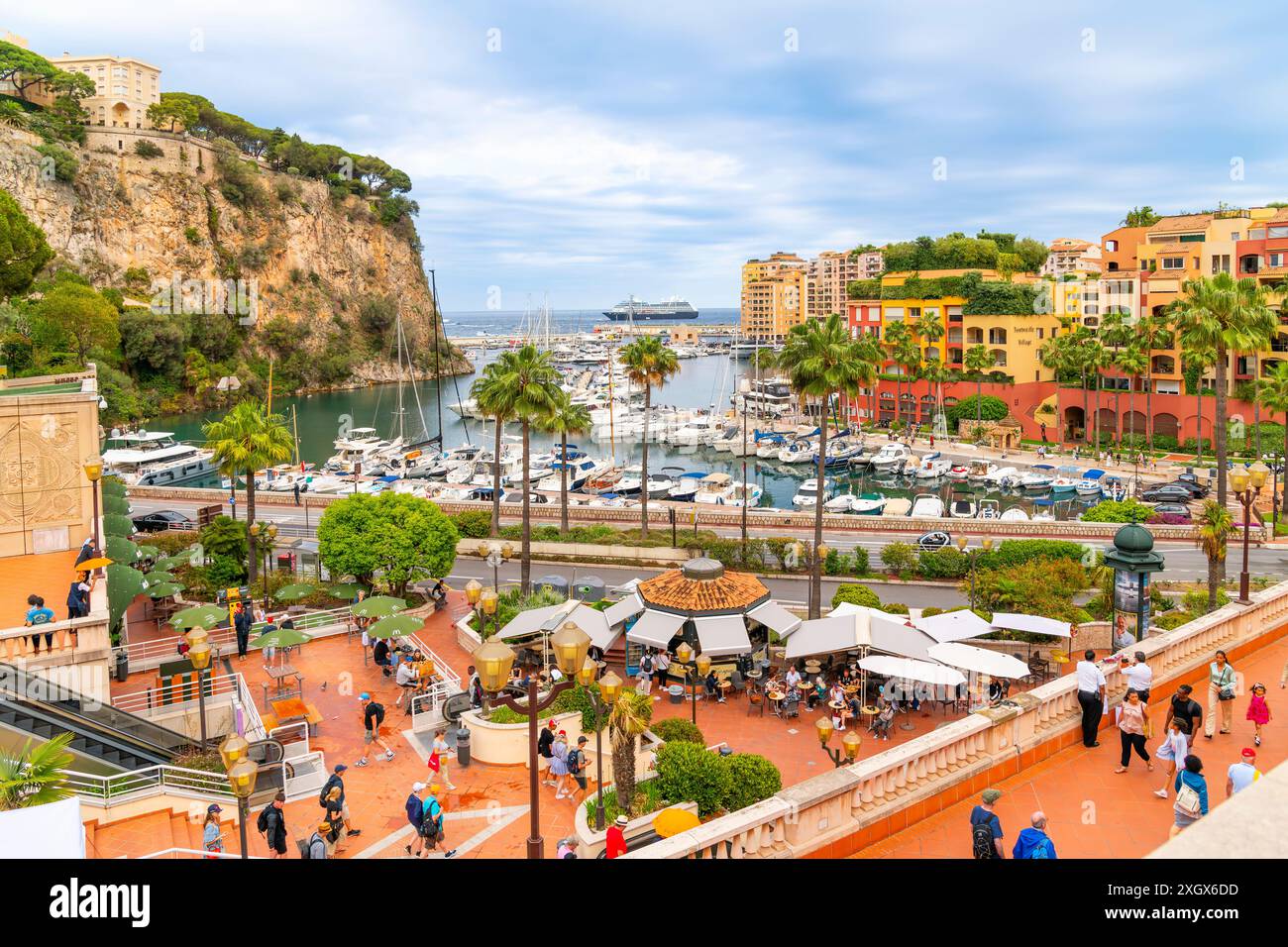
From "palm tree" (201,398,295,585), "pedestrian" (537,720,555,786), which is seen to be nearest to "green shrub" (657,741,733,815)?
"pedestrian" (537,720,555,786)

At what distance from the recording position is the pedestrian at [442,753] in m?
17.5

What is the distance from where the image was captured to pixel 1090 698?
12.8 meters

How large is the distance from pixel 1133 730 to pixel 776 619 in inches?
440

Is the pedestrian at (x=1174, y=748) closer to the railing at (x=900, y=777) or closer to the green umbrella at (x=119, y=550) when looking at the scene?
the railing at (x=900, y=777)

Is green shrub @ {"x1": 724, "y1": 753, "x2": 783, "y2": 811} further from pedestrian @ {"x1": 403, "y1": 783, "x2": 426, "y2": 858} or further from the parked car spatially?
the parked car

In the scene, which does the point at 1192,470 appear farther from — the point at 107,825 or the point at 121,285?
the point at 121,285

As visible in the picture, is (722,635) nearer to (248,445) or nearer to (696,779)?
(696,779)

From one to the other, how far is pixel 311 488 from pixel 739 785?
52.9 meters

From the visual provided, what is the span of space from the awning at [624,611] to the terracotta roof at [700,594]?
1.00 feet

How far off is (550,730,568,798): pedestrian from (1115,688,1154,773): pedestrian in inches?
356

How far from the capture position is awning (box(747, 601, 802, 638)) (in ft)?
73.8

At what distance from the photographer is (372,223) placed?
147625 mm

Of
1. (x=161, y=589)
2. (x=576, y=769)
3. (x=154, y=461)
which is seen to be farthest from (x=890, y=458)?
(x=576, y=769)
